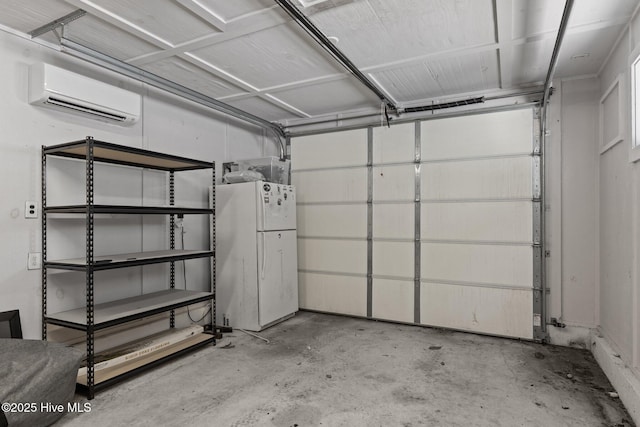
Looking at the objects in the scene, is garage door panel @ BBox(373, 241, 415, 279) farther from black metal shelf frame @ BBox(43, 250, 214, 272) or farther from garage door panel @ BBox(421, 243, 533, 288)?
black metal shelf frame @ BBox(43, 250, 214, 272)

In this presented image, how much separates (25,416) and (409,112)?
436 cm

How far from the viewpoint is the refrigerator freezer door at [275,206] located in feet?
13.7

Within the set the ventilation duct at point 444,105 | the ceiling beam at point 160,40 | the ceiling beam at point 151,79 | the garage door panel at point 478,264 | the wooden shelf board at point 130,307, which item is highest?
the ceiling beam at point 160,40

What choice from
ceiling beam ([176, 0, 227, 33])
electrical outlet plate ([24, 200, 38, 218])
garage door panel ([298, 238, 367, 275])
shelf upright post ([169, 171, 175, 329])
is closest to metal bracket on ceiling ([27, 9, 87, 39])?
ceiling beam ([176, 0, 227, 33])

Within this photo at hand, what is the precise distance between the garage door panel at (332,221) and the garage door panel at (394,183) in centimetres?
30

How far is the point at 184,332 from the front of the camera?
355cm

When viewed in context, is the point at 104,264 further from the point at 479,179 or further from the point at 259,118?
the point at 479,179

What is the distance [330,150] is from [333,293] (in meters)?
1.91

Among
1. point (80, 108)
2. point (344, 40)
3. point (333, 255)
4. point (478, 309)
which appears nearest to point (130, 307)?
point (80, 108)

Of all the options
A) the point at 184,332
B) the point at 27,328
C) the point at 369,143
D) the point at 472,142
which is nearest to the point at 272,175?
the point at 369,143

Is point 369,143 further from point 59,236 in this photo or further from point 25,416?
point 25,416

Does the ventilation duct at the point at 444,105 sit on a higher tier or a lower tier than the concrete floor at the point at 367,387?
higher

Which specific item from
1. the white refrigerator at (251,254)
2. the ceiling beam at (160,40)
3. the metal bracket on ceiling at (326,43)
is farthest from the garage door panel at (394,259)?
the ceiling beam at (160,40)

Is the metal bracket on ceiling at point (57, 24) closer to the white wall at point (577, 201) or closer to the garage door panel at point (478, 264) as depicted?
the garage door panel at point (478, 264)
